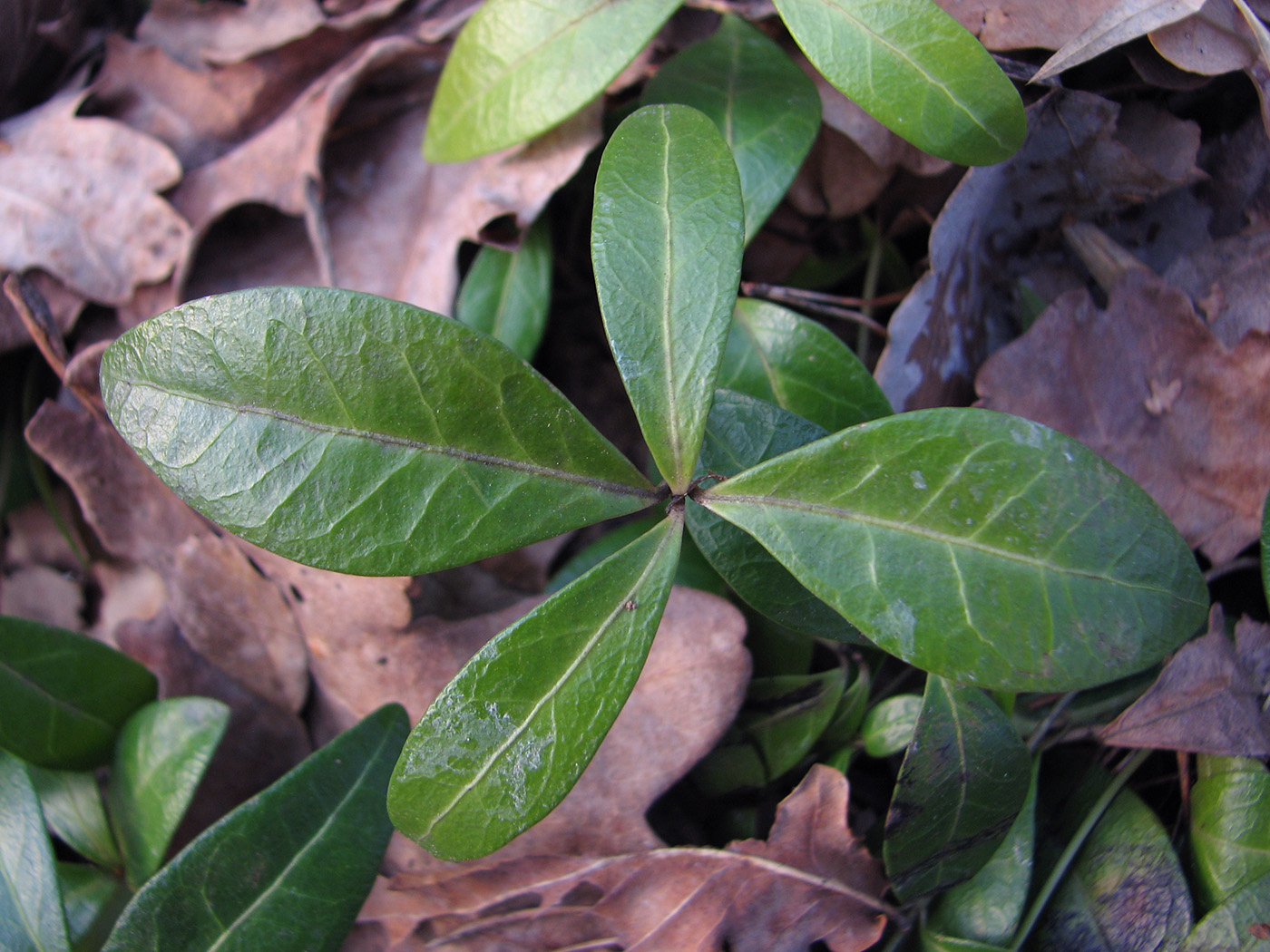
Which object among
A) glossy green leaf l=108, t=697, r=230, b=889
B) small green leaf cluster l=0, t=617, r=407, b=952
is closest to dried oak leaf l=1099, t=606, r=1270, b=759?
small green leaf cluster l=0, t=617, r=407, b=952

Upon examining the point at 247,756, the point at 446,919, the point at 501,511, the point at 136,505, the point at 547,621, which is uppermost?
the point at 501,511

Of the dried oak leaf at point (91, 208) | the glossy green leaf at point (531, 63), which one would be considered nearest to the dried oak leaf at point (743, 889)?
the glossy green leaf at point (531, 63)

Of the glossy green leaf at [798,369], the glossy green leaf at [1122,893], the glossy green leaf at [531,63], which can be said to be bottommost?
the glossy green leaf at [1122,893]

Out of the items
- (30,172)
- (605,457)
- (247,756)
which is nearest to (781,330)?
(605,457)

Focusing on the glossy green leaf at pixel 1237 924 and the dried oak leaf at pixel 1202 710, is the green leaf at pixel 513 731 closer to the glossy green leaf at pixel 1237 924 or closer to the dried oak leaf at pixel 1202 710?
the dried oak leaf at pixel 1202 710

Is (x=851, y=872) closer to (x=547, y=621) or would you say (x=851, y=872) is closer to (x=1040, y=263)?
(x=547, y=621)

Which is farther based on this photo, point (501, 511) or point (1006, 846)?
point (1006, 846)

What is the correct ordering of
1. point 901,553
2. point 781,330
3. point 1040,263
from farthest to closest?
point 1040,263
point 781,330
point 901,553
